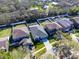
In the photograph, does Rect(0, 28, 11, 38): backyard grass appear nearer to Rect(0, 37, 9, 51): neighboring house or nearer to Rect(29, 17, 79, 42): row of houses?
Rect(0, 37, 9, 51): neighboring house

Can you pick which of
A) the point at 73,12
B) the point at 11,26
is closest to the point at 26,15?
the point at 11,26

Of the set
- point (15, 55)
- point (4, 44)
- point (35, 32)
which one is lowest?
point (4, 44)

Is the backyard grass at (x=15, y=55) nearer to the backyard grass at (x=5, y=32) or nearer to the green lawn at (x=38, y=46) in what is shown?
the green lawn at (x=38, y=46)

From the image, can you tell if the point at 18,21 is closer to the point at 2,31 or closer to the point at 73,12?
the point at 2,31

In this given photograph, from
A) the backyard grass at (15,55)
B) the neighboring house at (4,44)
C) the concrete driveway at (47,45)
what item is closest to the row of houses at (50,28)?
the concrete driveway at (47,45)

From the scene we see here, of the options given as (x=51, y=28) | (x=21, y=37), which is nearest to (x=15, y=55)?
(x=21, y=37)

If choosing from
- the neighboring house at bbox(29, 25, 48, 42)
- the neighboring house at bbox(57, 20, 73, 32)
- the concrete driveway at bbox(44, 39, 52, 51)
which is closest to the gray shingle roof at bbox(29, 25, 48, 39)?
the neighboring house at bbox(29, 25, 48, 42)

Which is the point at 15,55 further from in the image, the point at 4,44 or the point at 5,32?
the point at 5,32
